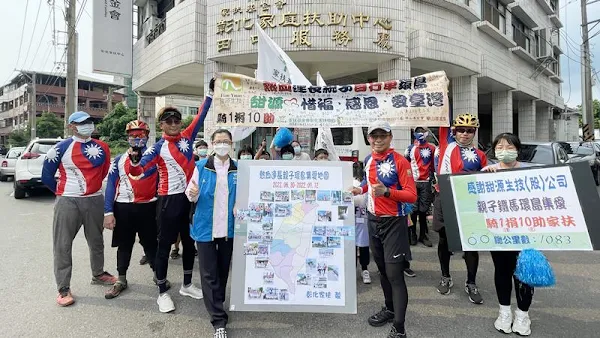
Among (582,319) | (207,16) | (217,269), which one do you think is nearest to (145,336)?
(217,269)

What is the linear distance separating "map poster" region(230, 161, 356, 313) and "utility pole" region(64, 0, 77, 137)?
11.8 m

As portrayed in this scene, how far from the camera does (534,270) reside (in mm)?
2680

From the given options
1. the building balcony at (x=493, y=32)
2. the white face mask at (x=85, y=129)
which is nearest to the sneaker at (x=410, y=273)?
the white face mask at (x=85, y=129)

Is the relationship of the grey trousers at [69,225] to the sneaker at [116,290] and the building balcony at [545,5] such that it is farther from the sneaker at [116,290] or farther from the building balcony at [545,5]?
the building balcony at [545,5]

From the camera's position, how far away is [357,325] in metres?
3.10

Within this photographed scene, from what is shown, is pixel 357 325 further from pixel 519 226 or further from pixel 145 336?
pixel 145 336

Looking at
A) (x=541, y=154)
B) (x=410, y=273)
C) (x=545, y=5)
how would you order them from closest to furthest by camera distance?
(x=410, y=273) → (x=541, y=154) → (x=545, y=5)

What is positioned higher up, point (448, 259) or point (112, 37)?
point (112, 37)

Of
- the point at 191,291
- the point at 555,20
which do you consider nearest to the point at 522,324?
the point at 191,291

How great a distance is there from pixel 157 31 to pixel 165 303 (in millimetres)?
12155

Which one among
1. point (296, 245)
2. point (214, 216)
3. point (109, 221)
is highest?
point (214, 216)

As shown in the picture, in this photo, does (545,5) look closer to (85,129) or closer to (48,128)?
(85,129)

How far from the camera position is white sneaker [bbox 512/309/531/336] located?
2891 mm

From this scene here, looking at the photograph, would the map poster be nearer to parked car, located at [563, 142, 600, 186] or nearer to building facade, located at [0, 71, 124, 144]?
parked car, located at [563, 142, 600, 186]
